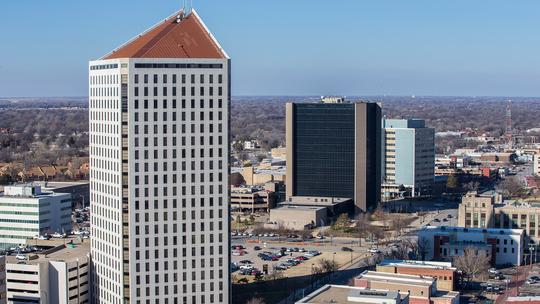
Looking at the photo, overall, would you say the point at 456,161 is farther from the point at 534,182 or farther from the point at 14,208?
the point at 14,208

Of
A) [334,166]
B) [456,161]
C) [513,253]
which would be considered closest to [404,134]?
[334,166]

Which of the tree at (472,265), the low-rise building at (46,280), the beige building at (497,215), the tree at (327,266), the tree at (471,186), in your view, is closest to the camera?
the low-rise building at (46,280)

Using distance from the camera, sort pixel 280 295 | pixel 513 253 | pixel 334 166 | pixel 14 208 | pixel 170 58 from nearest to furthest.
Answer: pixel 170 58
pixel 280 295
pixel 513 253
pixel 14 208
pixel 334 166

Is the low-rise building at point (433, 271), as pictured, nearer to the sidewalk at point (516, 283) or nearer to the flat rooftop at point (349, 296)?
the sidewalk at point (516, 283)

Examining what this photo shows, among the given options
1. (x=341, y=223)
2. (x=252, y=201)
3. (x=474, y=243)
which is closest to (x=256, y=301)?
(x=474, y=243)

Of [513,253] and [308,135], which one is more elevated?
[308,135]

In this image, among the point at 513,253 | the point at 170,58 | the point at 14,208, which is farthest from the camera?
the point at 14,208

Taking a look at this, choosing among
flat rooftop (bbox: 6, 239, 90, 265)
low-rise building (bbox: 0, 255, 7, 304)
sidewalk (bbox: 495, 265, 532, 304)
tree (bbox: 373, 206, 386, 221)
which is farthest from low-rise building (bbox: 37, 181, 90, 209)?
low-rise building (bbox: 0, 255, 7, 304)

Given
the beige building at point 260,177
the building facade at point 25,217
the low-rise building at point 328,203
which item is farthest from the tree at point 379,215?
the building facade at point 25,217

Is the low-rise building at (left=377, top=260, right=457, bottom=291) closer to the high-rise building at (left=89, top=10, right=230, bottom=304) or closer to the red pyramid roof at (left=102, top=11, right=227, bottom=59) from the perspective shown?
the high-rise building at (left=89, top=10, right=230, bottom=304)
